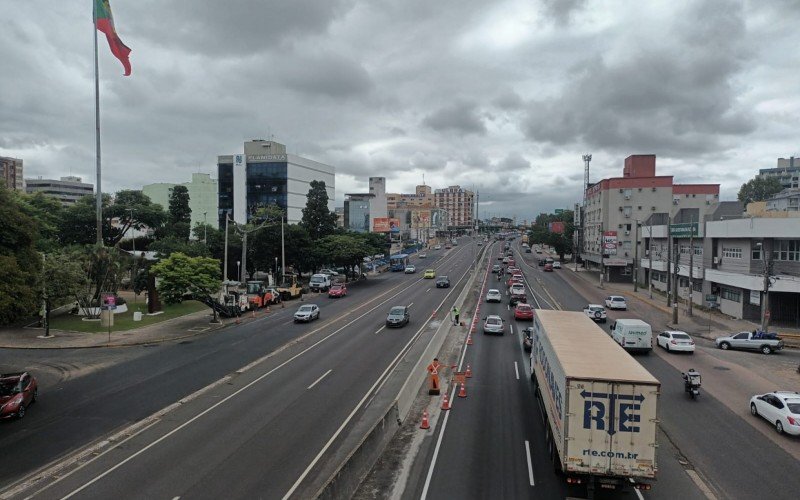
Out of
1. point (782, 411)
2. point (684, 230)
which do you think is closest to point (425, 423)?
point (782, 411)

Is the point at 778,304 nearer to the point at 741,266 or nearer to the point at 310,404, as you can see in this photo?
the point at 741,266

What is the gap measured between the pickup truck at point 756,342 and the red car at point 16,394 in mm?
38851

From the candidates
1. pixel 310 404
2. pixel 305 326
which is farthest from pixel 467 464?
pixel 305 326

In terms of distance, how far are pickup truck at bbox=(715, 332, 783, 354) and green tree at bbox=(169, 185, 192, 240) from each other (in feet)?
264

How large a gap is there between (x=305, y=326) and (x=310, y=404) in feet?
62.9

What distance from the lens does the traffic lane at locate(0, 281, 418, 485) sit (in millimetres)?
17156

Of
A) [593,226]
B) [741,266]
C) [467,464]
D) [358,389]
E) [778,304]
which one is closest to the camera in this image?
[467,464]

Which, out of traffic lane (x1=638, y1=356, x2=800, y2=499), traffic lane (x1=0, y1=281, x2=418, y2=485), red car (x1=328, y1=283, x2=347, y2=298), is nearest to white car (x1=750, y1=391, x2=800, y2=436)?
traffic lane (x1=638, y1=356, x2=800, y2=499)

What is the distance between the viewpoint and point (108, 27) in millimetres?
38281

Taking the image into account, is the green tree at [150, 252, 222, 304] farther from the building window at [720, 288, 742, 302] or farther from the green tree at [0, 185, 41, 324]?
the building window at [720, 288, 742, 302]

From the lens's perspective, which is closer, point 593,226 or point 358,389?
point 358,389

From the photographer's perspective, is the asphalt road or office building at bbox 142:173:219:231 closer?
the asphalt road

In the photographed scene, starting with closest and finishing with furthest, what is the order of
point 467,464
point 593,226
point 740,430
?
point 467,464, point 740,430, point 593,226

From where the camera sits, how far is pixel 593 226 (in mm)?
97625
